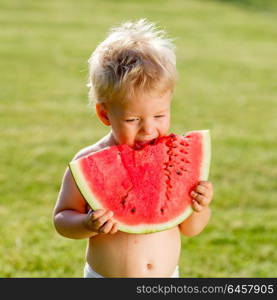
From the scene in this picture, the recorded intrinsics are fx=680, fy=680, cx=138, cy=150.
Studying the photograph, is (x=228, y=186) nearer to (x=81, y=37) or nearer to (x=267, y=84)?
(x=267, y=84)

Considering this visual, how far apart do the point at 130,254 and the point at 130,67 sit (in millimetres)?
819

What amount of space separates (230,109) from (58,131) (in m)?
3.07

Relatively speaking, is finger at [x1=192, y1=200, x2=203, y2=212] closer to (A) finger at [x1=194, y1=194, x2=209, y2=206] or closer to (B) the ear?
(A) finger at [x1=194, y1=194, x2=209, y2=206]

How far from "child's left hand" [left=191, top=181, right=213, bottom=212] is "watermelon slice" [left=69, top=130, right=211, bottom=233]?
0.10 feet

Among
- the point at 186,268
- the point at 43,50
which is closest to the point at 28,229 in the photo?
the point at 186,268

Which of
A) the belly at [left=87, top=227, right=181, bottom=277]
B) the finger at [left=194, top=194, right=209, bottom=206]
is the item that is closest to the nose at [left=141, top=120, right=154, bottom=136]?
the finger at [left=194, top=194, right=209, bottom=206]

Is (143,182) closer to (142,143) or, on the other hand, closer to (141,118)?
(142,143)

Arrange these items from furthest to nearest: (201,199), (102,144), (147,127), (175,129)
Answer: (175,129), (102,144), (201,199), (147,127)

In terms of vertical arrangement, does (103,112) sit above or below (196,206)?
above

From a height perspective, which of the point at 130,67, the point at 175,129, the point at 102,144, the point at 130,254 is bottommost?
the point at 175,129

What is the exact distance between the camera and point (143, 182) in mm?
3037

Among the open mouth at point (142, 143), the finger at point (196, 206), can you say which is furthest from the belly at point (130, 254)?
the open mouth at point (142, 143)

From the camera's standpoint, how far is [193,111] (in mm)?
10047

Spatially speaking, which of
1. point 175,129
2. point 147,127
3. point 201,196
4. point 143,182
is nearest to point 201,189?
point 201,196
